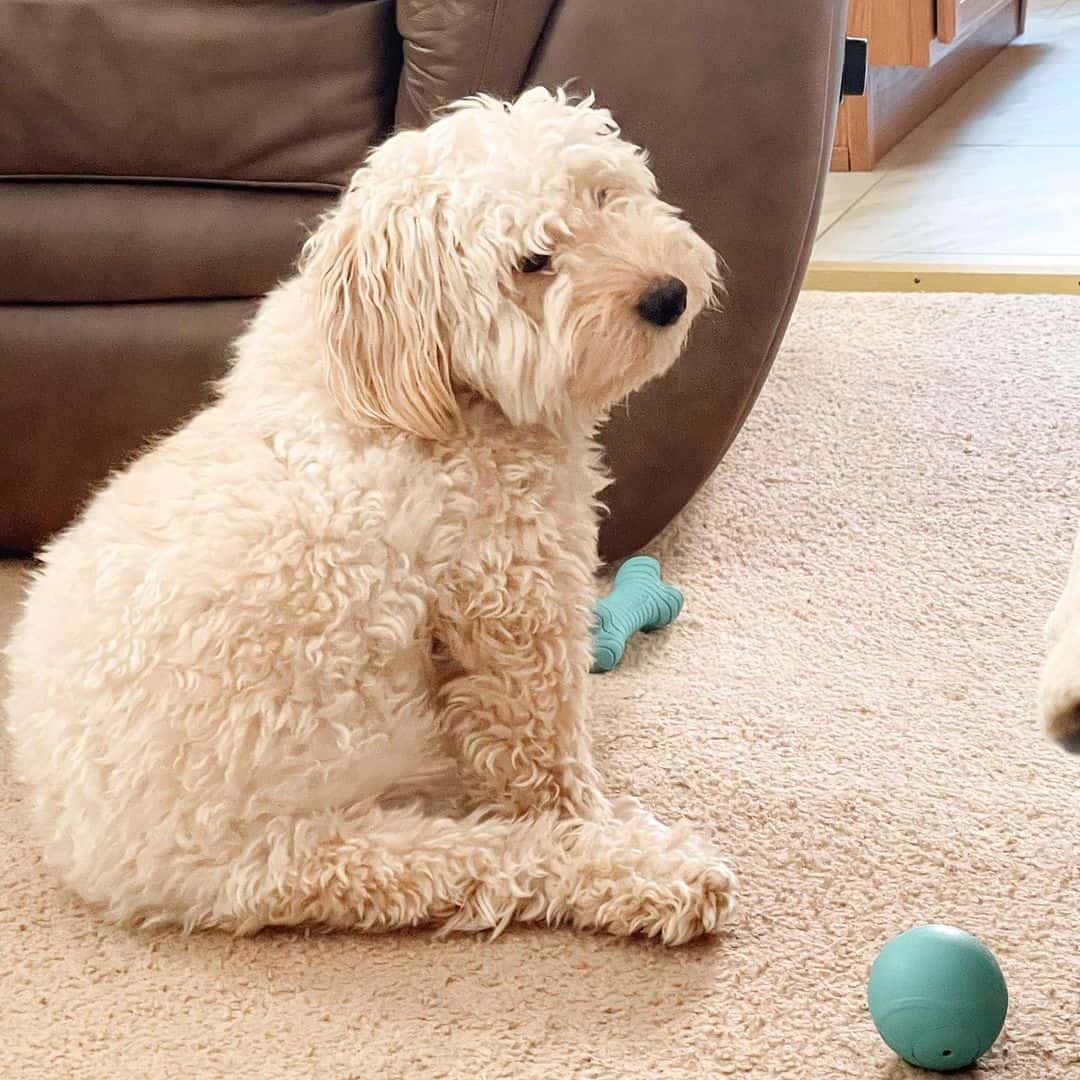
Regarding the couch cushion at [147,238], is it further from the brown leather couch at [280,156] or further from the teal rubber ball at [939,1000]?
Result: the teal rubber ball at [939,1000]

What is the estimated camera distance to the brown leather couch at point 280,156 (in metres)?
1.79

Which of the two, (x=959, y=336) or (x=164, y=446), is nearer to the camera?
(x=164, y=446)

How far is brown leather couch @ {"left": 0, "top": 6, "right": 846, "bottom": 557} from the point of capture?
5.88ft

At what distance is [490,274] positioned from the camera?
1291mm

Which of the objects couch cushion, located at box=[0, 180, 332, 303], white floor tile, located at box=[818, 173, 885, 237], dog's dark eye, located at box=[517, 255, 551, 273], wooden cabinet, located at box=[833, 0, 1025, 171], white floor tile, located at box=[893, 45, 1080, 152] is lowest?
white floor tile, located at box=[893, 45, 1080, 152]

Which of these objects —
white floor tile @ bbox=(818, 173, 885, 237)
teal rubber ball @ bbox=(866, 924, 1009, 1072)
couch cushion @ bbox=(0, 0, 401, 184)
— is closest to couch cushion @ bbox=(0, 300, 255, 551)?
couch cushion @ bbox=(0, 0, 401, 184)

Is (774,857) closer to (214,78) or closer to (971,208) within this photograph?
(214,78)

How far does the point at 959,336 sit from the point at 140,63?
1.45 metres

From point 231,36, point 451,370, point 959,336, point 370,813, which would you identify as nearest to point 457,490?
point 451,370

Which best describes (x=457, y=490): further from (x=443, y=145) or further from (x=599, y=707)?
(x=599, y=707)

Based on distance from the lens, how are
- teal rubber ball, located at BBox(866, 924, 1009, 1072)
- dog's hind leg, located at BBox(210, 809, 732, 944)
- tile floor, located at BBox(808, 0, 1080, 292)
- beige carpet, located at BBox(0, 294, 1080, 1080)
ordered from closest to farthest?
teal rubber ball, located at BBox(866, 924, 1009, 1072)
beige carpet, located at BBox(0, 294, 1080, 1080)
dog's hind leg, located at BBox(210, 809, 732, 944)
tile floor, located at BBox(808, 0, 1080, 292)

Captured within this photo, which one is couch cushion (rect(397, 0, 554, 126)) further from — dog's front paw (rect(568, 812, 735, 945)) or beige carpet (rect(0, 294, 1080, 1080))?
dog's front paw (rect(568, 812, 735, 945))

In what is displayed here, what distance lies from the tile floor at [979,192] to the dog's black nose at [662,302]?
67.5 inches

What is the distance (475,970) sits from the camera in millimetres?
1266
